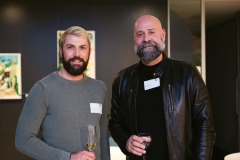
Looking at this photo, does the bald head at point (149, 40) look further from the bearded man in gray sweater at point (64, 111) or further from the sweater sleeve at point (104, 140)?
the sweater sleeve at point (104, 140)

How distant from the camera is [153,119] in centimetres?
184

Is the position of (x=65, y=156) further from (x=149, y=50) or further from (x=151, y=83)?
(x=149, y=50)

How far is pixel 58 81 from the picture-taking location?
1706 millimetres

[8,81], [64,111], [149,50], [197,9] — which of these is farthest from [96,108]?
[197,9]

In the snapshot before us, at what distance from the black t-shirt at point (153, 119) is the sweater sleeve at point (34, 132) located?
55 cm

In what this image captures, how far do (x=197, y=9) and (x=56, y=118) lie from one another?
4.23 metres

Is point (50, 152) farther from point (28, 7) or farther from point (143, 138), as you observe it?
point (28, 7)

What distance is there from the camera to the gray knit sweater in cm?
156

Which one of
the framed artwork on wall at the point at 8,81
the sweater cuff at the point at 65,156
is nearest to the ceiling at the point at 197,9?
the framed artwork on wall at the point at 8,81

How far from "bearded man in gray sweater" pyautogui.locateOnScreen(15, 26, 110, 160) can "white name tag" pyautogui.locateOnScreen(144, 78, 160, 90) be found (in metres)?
0.35

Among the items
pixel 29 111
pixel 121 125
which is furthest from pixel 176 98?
pixel 29 111

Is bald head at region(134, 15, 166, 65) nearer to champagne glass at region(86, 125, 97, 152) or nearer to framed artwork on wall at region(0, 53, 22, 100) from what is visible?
champagne glass at region(86, 125, 97, 152)

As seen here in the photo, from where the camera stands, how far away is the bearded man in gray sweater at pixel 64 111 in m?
1.56

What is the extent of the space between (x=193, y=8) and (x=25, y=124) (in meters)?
4.33
